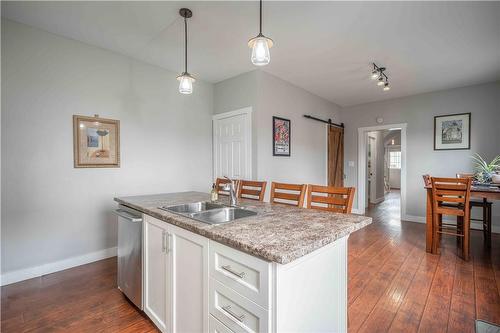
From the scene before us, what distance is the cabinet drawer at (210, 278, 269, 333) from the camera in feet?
3.17

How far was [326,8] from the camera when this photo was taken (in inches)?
83.7

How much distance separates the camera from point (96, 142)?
2.88 meters

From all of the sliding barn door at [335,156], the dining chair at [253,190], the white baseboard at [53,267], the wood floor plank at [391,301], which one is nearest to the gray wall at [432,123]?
the sliding barn door at [335,156]

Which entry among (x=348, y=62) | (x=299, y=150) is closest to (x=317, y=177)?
(x=299, y=150)

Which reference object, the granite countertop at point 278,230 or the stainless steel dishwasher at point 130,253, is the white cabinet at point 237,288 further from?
the stainless steel dishwasher at point 130,253

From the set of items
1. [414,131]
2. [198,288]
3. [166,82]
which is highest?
[166,82]

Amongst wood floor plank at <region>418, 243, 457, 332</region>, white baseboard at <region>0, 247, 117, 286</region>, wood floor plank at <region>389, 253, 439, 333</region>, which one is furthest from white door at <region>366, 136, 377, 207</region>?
white baseboard at <region>0, 247, 117, 286</region>

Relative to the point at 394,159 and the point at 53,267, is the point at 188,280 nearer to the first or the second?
the point at 53,267

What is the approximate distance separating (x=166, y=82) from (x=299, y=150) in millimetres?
2456

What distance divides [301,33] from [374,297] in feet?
8.64

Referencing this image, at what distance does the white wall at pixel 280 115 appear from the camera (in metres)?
3.51

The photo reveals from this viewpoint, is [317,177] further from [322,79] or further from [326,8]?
[326,8]

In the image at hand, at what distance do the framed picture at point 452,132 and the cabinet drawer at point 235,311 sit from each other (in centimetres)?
509

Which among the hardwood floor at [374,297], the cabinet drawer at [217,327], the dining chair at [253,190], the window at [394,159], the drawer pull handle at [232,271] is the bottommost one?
the hardwood floor at [374,297]
